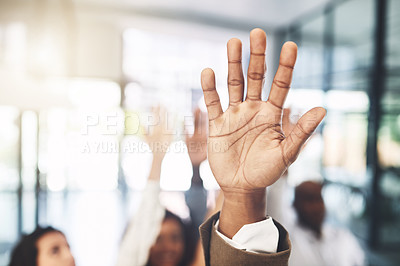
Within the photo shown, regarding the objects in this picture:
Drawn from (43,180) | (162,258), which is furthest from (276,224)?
(43,180)

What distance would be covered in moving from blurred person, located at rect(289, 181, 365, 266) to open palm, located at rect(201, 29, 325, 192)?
0.72 feet

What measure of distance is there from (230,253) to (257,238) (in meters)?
0.03

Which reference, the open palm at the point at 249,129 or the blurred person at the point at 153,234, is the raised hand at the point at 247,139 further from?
the blurred person at the point at 153,234

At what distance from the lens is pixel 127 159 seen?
22.2 inches

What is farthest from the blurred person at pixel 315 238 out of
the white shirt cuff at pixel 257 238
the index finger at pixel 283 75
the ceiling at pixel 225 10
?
the ceiling at pixel 225 10

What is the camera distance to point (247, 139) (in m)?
0.24

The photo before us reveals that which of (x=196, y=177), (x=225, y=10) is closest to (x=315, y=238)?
(x=196, y=177)

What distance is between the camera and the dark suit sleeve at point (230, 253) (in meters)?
0.23

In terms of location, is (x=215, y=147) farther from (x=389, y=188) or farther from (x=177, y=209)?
(x=389, y=188)

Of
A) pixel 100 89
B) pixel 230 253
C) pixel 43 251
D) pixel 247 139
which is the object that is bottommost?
pixel 43 251

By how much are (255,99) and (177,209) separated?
0.50m

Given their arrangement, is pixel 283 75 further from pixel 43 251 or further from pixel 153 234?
pixel 43 251

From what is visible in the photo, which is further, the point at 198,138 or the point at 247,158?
the point at 198,138

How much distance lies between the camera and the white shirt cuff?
0.24m
